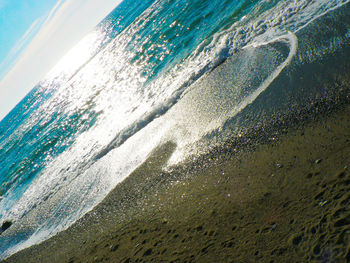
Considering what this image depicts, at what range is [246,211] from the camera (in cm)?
257

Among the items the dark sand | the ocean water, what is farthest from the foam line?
the dark sand

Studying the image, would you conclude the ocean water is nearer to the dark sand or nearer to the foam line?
the foam line

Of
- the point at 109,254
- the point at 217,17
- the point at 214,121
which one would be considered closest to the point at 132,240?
the point at 109,254

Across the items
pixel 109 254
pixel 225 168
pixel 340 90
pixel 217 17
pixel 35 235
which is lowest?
pixel 340 90

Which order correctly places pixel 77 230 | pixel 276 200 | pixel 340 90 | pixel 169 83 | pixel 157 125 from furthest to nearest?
pixel 169 83 < pixel 157 125 < pixel 77 230 < pixel 340 90 < pixel 276 200

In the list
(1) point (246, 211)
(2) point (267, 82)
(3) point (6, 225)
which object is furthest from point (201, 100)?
(3) point (6, 225)

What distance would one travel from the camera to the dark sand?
79.5 inches

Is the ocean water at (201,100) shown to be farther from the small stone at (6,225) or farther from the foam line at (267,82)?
the small stone at (6,225)

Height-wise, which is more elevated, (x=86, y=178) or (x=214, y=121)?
(x=86, y=178)

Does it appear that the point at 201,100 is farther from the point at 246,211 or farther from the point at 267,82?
the point at 246,211

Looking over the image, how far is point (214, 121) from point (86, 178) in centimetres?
416

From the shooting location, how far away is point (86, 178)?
21.3ft

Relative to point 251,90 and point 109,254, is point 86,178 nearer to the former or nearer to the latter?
point 109,254

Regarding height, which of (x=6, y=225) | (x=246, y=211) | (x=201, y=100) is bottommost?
(x=246, y=211)
